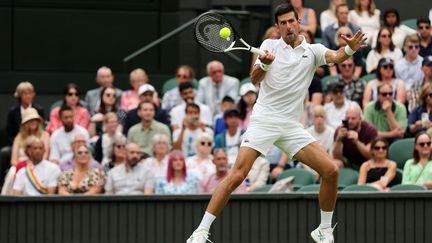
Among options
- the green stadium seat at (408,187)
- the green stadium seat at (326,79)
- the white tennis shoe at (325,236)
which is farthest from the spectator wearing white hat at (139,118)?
the white tennis shoe at (325,236)

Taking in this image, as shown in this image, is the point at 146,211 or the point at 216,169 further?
the point at 216,169

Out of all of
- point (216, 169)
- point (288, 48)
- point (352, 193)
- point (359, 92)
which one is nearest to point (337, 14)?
point (359, 92)

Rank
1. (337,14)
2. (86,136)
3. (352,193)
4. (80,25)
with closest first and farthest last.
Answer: (352,193) → (86,136) → (337,14) → (80,25)

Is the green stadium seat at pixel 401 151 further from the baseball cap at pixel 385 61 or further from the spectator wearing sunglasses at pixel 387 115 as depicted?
the baseball cap at pixel 385 61

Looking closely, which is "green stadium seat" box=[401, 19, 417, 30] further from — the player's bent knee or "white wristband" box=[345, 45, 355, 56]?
Result: "white wristband" box=[345, 45, 355, 56]

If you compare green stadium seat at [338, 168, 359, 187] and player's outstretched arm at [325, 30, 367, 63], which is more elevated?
player's outstretched arm at [325, 30, 367, 63]

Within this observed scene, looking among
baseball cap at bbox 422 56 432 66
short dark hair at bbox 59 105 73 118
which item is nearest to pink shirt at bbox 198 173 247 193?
short dark hair at bbox 59 105 73 118

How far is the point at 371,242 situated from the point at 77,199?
9.12ft

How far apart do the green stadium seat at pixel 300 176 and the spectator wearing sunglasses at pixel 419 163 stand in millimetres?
1094

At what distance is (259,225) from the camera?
1235 cm

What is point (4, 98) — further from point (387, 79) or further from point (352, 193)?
point (352, 193)

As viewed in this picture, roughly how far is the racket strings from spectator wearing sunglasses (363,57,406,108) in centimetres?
556

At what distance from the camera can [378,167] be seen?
14102 mm

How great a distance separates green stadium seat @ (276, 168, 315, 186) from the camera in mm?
14333
